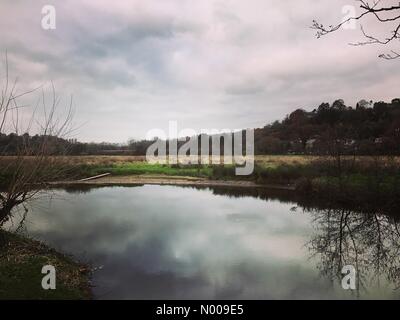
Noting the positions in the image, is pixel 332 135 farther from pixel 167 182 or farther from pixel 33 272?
pixel 33 272

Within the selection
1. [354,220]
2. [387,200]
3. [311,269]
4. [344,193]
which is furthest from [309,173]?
[311,269]

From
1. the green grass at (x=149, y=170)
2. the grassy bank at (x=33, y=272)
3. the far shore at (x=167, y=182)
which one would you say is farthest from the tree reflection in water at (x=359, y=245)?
the green grass at (x=149, y=170)

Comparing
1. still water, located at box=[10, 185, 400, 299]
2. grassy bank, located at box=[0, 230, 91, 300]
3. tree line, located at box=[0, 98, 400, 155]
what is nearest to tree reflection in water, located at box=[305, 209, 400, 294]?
still water, located at box=[10, 185, 400, 299]

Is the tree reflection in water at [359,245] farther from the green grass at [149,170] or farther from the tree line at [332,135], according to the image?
the green grass at [149,170]

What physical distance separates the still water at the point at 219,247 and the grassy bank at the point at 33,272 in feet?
1.62

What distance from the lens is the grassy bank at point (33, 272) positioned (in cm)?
597

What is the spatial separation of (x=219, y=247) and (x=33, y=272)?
17.9 feet

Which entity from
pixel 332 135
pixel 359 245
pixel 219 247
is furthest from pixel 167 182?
pixel 359 245

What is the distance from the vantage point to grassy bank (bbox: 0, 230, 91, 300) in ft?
19.6

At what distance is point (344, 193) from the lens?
18.7 meters

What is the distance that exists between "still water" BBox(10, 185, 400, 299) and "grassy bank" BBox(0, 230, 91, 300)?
49 cm

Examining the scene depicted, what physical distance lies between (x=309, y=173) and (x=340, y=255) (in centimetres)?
1439
